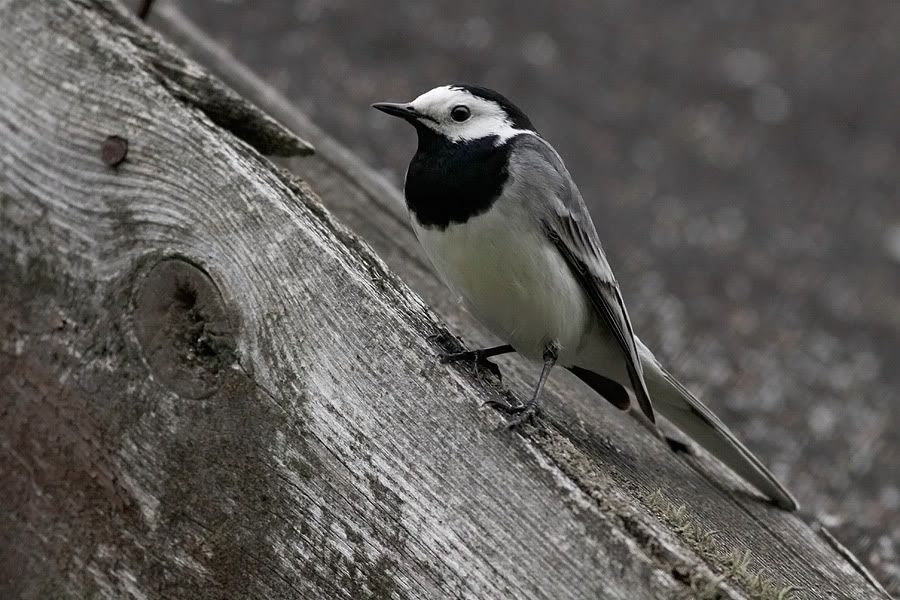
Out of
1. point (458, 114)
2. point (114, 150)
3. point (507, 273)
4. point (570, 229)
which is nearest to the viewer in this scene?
point (114, 150)

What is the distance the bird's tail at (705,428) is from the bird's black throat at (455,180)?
2.19 feet

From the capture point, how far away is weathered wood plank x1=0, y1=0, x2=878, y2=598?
210 centimetres

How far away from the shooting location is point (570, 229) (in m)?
3.33

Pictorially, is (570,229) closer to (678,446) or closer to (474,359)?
(678,446)

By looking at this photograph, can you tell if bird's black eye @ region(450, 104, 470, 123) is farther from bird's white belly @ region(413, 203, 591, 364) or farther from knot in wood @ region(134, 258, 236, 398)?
knot in wood @ region(134, 258, 236, 398)

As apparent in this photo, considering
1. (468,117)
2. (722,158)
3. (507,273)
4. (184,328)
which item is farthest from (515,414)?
(722,158)

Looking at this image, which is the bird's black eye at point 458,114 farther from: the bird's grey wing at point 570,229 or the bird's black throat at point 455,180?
the bird's grey wing at point 570,229

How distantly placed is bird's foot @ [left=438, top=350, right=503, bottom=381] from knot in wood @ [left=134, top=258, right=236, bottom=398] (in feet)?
1.46

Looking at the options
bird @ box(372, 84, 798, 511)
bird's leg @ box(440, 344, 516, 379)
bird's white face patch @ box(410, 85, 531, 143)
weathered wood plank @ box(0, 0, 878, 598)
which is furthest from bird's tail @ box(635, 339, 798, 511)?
bird's white face patch @ box(410, 85, 531, 143)

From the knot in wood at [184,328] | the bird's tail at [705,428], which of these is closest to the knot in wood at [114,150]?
the knot in wood at [184,328]

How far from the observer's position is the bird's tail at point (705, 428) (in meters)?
3.13

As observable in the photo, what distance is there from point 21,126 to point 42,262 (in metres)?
0.37

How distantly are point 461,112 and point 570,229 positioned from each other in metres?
0.50

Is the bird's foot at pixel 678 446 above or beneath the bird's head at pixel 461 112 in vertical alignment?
beneath
